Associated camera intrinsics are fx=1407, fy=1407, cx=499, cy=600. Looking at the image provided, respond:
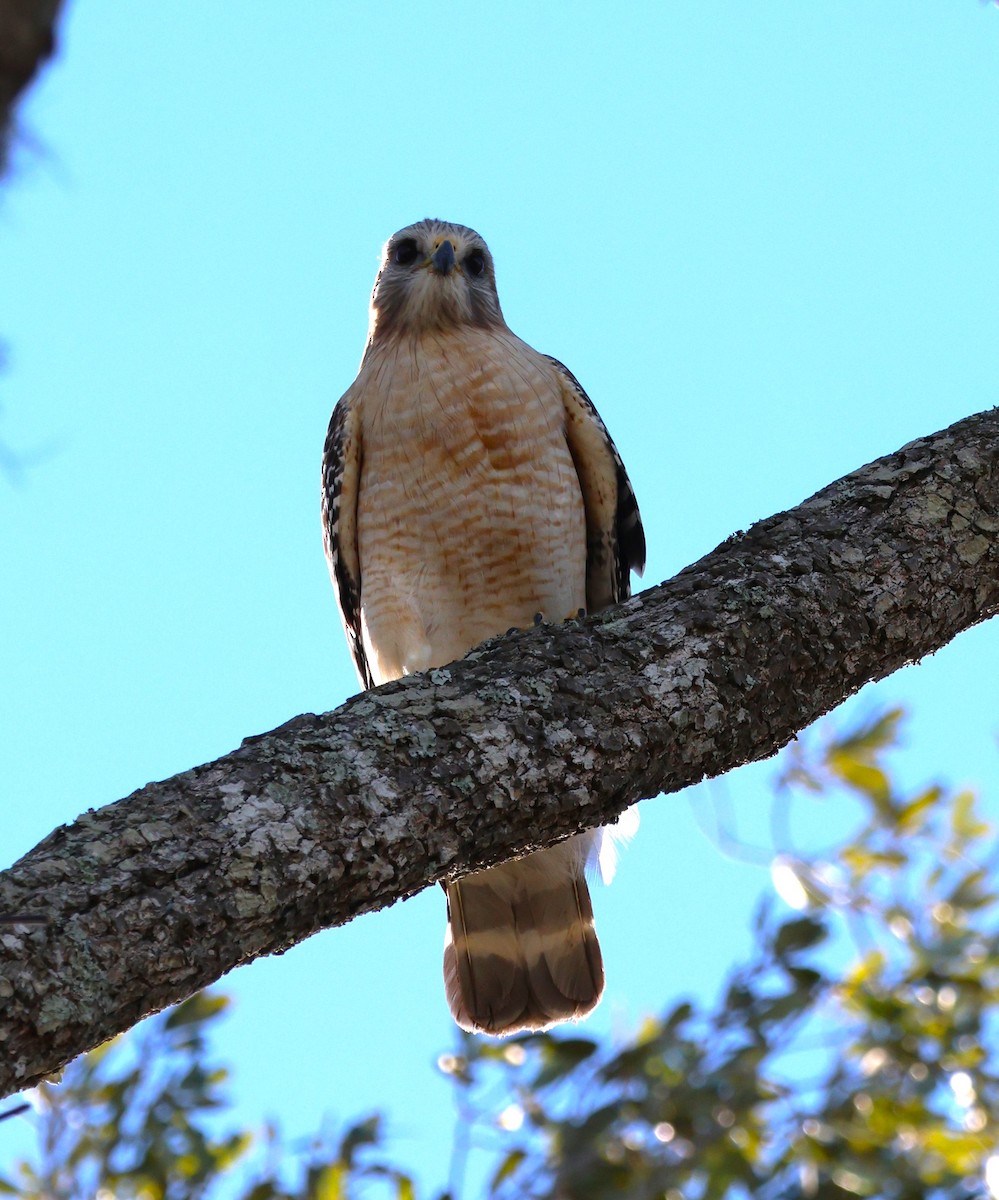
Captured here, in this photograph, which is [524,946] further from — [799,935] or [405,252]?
[405,252]

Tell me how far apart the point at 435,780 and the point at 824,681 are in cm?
91

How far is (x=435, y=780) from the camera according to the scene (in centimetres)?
257

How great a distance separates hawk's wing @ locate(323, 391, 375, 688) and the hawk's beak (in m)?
0.78

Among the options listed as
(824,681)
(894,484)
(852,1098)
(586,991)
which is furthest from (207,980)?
A: (852,1098)

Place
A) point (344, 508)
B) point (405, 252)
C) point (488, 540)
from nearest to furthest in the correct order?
point (488, 540) < point (344, 508) < point (405, 252)

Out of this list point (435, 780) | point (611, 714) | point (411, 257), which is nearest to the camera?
point (435, 780)

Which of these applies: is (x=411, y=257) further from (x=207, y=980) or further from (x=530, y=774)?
(x=207, y=980)

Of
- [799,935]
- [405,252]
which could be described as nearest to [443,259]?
[405,252]

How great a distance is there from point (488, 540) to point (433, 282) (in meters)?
1.38

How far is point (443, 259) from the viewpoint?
5668 millimetres

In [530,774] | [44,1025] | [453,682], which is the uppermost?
[453,682]

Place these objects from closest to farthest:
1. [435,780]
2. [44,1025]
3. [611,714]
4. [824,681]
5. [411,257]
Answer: [44,1025], [435,780], [611,714], [824,681], [411,257]

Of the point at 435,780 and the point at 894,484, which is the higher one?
the point at 894,484

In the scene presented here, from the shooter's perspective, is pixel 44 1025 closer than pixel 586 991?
Yes
